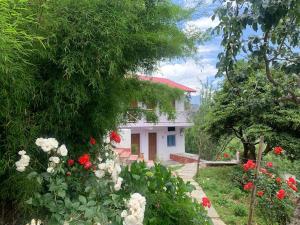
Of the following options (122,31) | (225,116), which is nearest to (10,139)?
(122,31)

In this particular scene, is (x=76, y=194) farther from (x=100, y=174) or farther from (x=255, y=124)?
(x=255, y=124)

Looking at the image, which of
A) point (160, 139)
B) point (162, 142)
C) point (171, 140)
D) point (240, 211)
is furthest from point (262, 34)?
point (171, 140)

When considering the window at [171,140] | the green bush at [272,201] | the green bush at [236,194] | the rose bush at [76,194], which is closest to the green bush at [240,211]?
the green bush at [272,201]

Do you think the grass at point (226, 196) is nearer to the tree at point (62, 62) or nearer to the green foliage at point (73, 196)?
the green foliage at point (73, 196)

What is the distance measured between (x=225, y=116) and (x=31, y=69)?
567 cm

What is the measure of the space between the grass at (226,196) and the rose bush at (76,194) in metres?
2.48

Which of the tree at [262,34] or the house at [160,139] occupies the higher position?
the tree at [262,34]

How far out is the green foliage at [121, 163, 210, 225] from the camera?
204 centimetres

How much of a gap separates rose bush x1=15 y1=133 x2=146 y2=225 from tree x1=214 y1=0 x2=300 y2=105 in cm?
104

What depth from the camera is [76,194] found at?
180 cm

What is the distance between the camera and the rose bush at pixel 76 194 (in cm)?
150

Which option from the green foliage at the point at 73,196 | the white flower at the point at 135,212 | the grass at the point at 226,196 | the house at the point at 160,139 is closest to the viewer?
the white flower at the point at 135,212

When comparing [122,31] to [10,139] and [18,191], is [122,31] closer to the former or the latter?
[10,139]

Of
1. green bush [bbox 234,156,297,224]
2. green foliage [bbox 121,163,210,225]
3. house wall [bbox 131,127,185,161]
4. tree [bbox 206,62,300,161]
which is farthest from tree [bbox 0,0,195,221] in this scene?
house wall [bbox 131,127,185,161]
